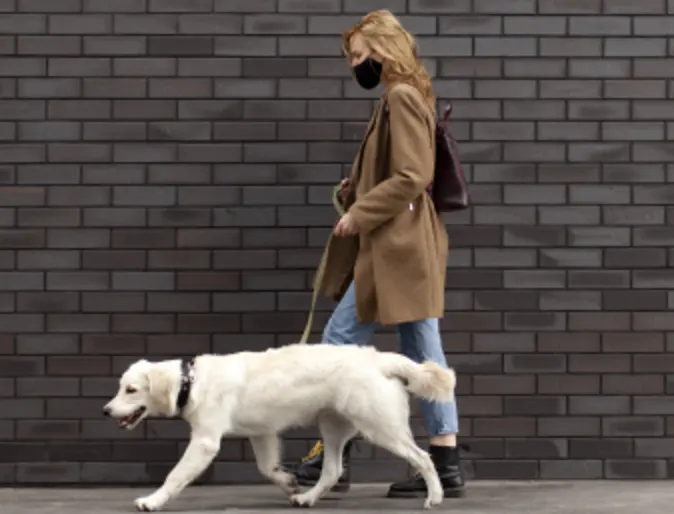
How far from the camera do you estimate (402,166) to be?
718 cm

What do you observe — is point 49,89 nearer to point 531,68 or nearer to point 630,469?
point 531,68

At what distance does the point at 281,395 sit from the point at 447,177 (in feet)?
4.30

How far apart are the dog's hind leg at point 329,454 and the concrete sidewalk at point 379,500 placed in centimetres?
8

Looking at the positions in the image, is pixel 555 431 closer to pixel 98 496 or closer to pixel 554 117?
pixel 554 117

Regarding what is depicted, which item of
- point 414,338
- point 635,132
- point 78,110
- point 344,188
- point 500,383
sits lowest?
point 500,383

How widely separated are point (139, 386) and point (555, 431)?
225 centimetres

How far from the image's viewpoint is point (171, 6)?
26.5ft

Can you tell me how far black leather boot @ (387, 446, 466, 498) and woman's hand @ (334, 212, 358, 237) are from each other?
1124 mm

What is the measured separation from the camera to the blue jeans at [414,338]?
24.2ft

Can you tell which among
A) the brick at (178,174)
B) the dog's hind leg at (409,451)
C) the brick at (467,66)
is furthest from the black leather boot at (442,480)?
the brick at (467,66)

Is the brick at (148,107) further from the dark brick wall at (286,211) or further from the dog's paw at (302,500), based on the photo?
the dog's paw at (302,500)

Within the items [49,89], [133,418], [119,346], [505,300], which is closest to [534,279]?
[505,300]

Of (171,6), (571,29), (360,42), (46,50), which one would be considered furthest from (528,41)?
(46,50)

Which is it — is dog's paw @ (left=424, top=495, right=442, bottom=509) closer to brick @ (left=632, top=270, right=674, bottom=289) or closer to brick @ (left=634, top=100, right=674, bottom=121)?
brick @ (left=632, top=270, right=674, bottom=289)
